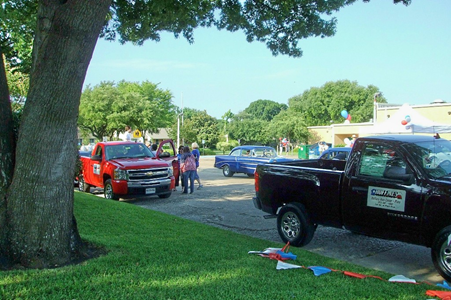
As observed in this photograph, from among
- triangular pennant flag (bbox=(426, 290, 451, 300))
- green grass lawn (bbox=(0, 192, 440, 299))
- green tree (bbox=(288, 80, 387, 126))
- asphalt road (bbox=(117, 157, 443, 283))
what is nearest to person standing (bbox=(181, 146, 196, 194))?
asphalt road (bbox=(117, 157, 443, 283))

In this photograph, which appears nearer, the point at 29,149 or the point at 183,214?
the point at 29,149

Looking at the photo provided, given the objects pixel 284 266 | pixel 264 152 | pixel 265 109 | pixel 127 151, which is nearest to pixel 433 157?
pixel 284 266

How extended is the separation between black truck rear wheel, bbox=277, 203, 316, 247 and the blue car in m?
13.0

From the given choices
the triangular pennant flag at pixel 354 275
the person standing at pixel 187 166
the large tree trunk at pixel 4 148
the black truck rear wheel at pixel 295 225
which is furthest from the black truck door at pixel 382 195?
the person standing at pixel 187 166

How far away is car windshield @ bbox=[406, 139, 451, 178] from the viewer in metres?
6.06

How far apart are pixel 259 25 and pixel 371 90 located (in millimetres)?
82101

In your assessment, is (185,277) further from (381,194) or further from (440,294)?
(381,194)

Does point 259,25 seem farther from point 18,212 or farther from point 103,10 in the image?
point 18,212

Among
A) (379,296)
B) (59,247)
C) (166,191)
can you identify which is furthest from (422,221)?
(166,191)

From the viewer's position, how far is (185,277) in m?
4.72

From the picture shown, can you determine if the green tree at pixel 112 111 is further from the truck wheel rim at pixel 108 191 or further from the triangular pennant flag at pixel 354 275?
the triangular pennant flag at pixel 354 275

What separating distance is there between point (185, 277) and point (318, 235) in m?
4.65

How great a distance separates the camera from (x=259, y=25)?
36.1 ft

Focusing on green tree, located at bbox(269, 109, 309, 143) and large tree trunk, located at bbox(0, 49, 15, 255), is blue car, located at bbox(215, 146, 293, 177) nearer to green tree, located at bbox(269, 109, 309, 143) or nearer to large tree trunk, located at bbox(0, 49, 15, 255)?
large tree trunk, located at bbox(0, 49, 15, 255)
